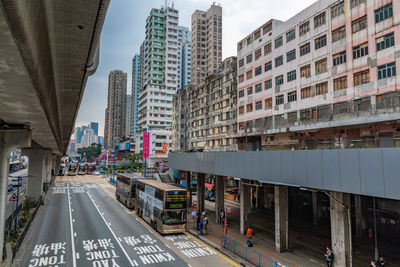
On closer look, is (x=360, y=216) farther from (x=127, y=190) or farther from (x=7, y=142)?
(x=7, y=142)

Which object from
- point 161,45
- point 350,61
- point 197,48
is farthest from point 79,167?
point 350,61

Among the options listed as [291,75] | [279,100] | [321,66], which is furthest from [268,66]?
[321,66]

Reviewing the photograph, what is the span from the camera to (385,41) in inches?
779

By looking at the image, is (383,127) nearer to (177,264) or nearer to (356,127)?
(356,127)

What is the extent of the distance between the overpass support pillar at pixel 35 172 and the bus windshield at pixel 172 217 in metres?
23.2

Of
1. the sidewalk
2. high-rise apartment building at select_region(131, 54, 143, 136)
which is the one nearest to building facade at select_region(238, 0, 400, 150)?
the sidewalk

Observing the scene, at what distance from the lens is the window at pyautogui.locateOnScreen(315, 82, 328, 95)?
24.5 m

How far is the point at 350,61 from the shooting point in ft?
72.8

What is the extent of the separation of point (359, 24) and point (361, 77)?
4.27 metres

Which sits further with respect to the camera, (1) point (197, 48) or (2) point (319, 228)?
(1) point (197, 48)

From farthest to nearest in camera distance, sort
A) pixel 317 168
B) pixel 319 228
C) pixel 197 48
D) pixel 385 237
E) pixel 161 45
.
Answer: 1. pixel 197 48
2. pixel 161 45
3. pixel 319 228
4. pixel 385 237
5. pixel 317 168

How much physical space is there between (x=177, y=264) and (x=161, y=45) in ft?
341

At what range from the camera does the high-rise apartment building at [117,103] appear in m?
175

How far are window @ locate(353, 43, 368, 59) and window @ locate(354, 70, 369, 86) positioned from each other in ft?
4.52
